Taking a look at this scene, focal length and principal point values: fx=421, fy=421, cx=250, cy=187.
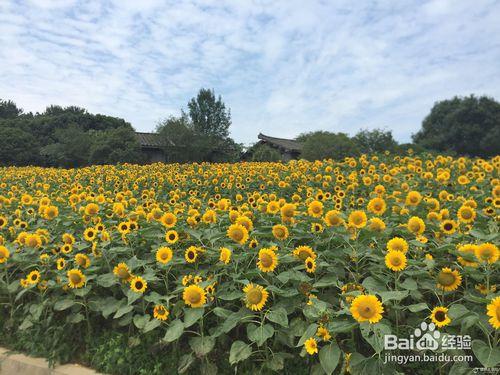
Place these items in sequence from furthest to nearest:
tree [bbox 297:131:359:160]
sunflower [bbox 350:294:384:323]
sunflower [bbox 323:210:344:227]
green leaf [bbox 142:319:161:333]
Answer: tree [bbox 297:131:359:160] < sunflower [bbox 323:210:344:227] < green leaf [bbox 142:319:161:333] < sunflower [bbox 350:294:384:323]

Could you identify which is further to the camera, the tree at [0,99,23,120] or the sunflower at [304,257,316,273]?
the tree at [0,99,23,120]

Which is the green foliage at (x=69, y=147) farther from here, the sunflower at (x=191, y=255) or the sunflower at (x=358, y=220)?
the sunflower at (x=358, y=220)

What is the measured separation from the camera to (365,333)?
2.20 m

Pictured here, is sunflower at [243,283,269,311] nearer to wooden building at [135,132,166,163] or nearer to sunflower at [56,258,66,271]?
sunflower at [56,258,66,271]

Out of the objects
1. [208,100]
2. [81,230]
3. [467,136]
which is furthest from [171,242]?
[208,100]

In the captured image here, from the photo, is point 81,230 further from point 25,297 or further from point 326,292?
point 326,292

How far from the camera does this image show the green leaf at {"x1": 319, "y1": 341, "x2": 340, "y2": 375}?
87.5 inches

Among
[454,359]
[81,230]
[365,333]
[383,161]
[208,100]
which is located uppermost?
[208,100]

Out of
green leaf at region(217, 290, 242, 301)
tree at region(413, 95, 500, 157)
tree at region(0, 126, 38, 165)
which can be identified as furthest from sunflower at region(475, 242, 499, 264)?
tree at region(413, 95, 500, 157)

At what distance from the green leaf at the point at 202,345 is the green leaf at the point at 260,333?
0.98 feet

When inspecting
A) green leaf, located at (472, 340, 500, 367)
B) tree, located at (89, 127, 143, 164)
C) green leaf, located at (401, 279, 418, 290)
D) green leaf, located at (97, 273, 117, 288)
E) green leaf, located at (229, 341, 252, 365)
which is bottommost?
green leaf, located at (229, 341, 252, 365)

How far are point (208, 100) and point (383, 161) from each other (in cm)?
4364

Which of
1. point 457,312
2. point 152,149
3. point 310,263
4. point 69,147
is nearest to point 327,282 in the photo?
point 310,263

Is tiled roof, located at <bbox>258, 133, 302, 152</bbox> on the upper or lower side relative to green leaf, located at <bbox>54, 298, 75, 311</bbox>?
upper
